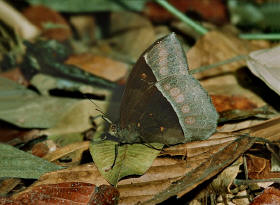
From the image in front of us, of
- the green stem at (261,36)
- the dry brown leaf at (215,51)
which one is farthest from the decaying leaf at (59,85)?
the green stem at (261,36)

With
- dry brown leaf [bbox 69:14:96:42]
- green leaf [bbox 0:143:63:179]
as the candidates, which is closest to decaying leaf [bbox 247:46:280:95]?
green leaf [bbox 0:143:63:179]

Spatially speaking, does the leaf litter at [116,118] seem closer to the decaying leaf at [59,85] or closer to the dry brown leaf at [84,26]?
the decaying leaf at [59,85]

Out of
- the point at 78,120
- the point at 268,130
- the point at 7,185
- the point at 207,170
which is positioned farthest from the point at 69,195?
the point at 268,130

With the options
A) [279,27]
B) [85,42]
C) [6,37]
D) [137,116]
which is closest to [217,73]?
[137,116]

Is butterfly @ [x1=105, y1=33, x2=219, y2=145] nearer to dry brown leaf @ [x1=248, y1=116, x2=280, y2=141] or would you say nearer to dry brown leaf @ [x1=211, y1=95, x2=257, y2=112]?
dry brown leaf @ [x1=248, y1=116, x2=280, y2=141]

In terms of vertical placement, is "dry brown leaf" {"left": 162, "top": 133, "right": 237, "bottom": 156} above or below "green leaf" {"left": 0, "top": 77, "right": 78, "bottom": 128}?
below

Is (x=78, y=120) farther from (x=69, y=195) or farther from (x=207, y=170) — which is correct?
(x=207, y=170)

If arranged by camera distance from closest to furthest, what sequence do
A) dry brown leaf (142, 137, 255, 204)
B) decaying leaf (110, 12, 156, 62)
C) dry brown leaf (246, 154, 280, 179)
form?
dry brown leaf (142, 137, 255, 204) < dry brown leaf (246, 154, 280, 179) < decaying leaf (110, 12, 156, 62)
